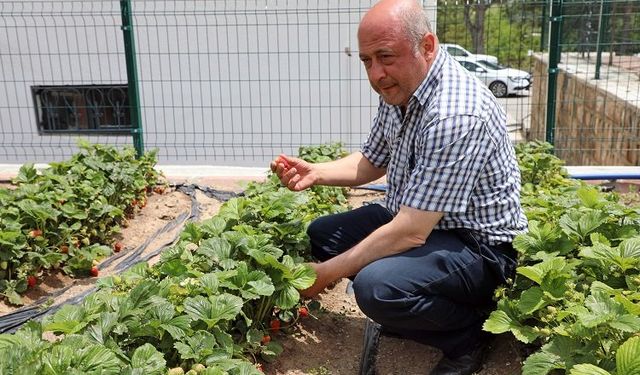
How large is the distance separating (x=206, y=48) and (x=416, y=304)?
5594 mm

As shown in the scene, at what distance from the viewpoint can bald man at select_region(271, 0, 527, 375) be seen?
2.54 m

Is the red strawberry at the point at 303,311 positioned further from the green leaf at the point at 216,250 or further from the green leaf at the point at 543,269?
the green leaf at the point at 543,269

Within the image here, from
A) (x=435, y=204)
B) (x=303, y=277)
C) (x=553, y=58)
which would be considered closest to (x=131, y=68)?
(x=553, y=58)

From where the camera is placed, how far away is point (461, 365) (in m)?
2.74

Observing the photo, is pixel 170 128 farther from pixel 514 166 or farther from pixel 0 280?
pixel 514 166

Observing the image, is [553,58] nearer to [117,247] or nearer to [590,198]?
[590,198]

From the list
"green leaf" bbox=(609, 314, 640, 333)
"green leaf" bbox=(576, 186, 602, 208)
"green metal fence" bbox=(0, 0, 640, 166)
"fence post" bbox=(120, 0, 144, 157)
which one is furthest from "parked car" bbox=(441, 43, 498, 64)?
"green leaf" bbox=(609, 314, 640, 333)

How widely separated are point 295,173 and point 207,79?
15.3 ft

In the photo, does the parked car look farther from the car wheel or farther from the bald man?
the bald man

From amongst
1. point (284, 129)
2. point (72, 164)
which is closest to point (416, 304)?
point (72, 164)

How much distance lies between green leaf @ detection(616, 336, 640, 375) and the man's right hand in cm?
173

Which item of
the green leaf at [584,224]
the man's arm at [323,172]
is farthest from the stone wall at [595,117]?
the green leaf at [584,224]

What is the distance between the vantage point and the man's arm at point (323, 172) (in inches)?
129

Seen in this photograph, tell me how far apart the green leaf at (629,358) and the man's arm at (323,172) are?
1691 mm
